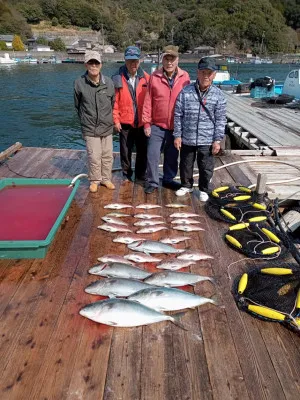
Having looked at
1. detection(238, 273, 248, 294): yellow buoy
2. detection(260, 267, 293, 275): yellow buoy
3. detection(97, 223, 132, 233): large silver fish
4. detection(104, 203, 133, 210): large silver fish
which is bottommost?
detection(104, 203, 133, 210): large silver fish

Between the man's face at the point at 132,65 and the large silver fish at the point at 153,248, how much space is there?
8.94 feet

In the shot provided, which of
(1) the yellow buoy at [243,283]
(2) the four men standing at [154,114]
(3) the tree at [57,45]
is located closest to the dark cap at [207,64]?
(2) the four men standing at [154,114]

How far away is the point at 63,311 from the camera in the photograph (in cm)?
252

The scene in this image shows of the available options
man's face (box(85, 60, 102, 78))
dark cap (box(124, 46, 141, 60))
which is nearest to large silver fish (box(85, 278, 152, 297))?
man's face (box(85, 60, 102, 78))

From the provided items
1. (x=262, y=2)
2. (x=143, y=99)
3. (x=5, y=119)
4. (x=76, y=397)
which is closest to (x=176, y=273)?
(x=76, y=397)

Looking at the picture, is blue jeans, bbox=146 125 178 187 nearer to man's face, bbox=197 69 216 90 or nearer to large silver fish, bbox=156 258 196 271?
man's face, bbox=197 69 216 90

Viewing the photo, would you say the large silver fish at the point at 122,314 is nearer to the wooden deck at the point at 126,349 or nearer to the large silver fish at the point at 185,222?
the wooden deck at the point at 126,349

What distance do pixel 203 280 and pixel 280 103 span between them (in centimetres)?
1299

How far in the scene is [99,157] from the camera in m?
4.79

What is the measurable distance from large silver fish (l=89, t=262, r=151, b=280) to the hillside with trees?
11390 centimetres

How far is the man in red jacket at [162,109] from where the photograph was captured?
425 cm

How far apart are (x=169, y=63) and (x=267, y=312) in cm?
333

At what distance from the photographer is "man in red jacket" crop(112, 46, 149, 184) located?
4.55 meters

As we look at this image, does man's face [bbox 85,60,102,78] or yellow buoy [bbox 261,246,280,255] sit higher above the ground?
man's face [bbox 85,60,102,78]
